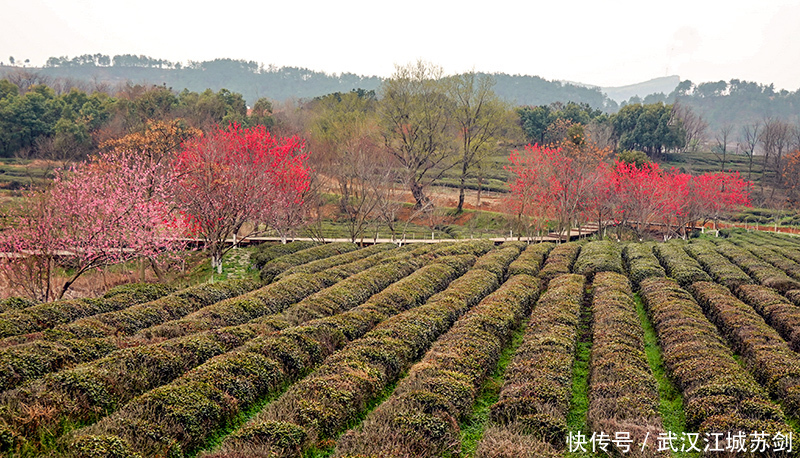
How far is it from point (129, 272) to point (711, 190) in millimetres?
50120

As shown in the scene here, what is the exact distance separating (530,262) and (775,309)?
10.3 metres

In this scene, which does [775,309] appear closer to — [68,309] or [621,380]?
[621,380]

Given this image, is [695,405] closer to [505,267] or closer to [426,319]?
[426,319]

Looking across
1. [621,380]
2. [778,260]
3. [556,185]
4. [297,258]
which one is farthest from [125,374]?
[556,185]

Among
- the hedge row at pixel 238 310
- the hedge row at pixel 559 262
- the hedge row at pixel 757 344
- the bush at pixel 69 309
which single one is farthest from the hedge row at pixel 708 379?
the bush at pixel 69 309

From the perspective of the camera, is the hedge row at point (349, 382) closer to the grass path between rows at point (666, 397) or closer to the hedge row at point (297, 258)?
the grass path between rows at point (666, 397)

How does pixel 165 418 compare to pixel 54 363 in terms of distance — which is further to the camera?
pixel 54 363

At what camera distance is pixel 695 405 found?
10.7m

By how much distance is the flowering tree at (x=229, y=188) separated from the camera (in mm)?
26109

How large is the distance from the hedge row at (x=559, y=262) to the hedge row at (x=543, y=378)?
21.8 ft

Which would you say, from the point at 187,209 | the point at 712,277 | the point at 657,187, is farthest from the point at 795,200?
the point at 187,209

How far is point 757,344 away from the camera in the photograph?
46.9 feet

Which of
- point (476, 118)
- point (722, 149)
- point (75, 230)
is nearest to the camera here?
point (75, 230)

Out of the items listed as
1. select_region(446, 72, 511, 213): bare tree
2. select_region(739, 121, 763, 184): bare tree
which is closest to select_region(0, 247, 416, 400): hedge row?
select_region(446, 72, 511, 213): bare tree
